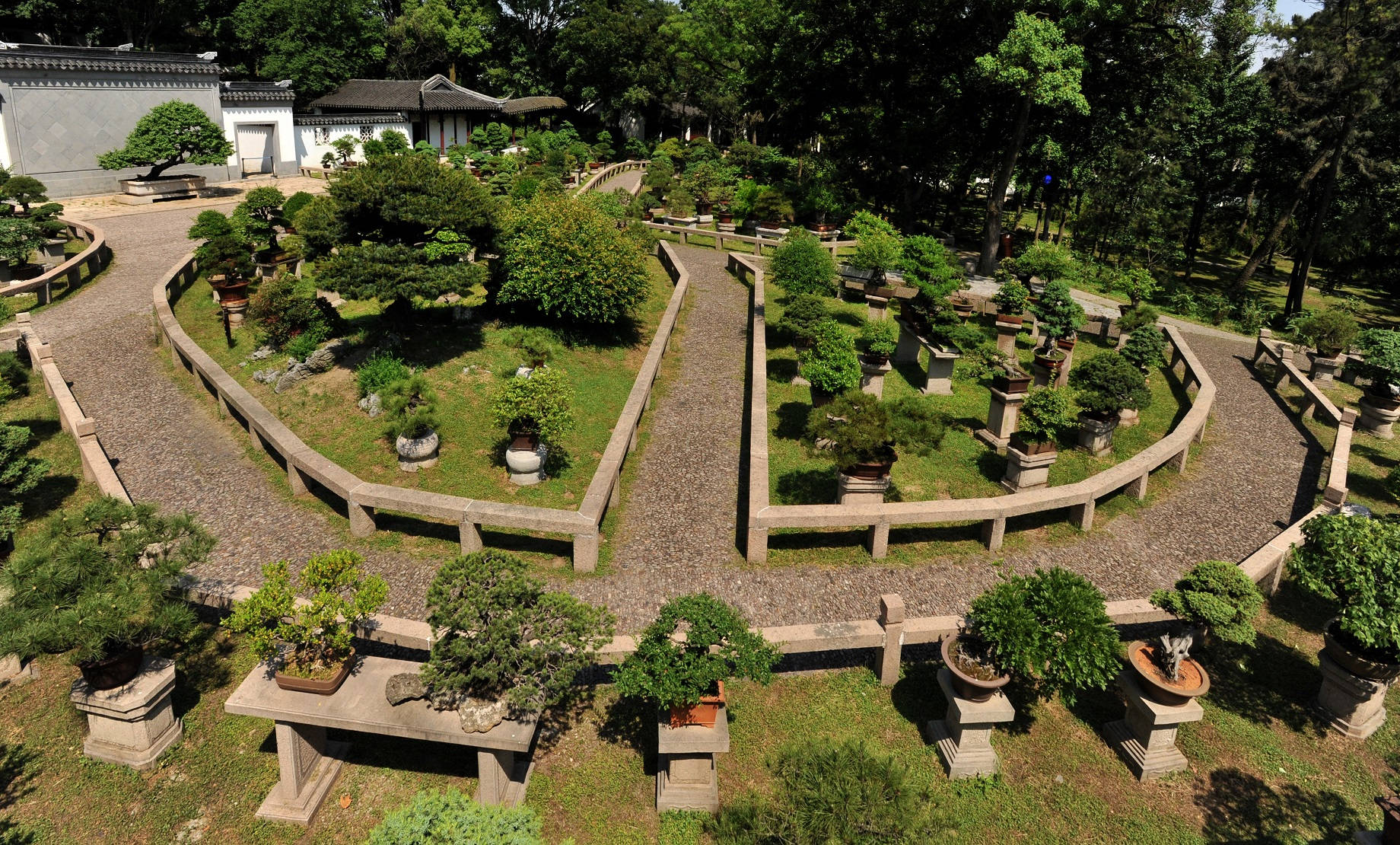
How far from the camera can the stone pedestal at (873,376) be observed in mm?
17438

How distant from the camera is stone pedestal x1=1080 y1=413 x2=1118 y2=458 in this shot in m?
15.5

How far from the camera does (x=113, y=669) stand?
7.71 m

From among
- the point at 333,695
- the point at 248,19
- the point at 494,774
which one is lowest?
the point at 494,774

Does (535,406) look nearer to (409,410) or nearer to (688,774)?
(409,410)

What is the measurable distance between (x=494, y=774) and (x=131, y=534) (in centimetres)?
498

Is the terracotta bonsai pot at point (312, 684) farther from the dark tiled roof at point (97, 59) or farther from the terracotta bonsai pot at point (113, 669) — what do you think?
the dark tiled roof at point (97, 59)

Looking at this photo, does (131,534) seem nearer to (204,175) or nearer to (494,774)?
(494,774)

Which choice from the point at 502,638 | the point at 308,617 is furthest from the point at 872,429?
the point at 308,617

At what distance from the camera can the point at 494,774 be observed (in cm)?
739

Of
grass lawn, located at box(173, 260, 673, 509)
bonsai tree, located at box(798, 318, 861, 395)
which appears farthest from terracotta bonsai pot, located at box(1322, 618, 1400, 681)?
grass lawn, located at box(173, 260, 673, 509)

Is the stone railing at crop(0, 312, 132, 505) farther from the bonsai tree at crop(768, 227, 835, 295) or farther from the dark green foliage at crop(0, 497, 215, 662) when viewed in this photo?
the bonsai tree at crop(768, 227, 835, 295)

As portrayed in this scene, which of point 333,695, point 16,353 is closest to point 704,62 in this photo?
point 16,353

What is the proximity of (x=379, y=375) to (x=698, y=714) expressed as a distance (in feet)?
36.6

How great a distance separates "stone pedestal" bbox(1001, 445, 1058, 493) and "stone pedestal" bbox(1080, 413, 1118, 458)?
226cm
